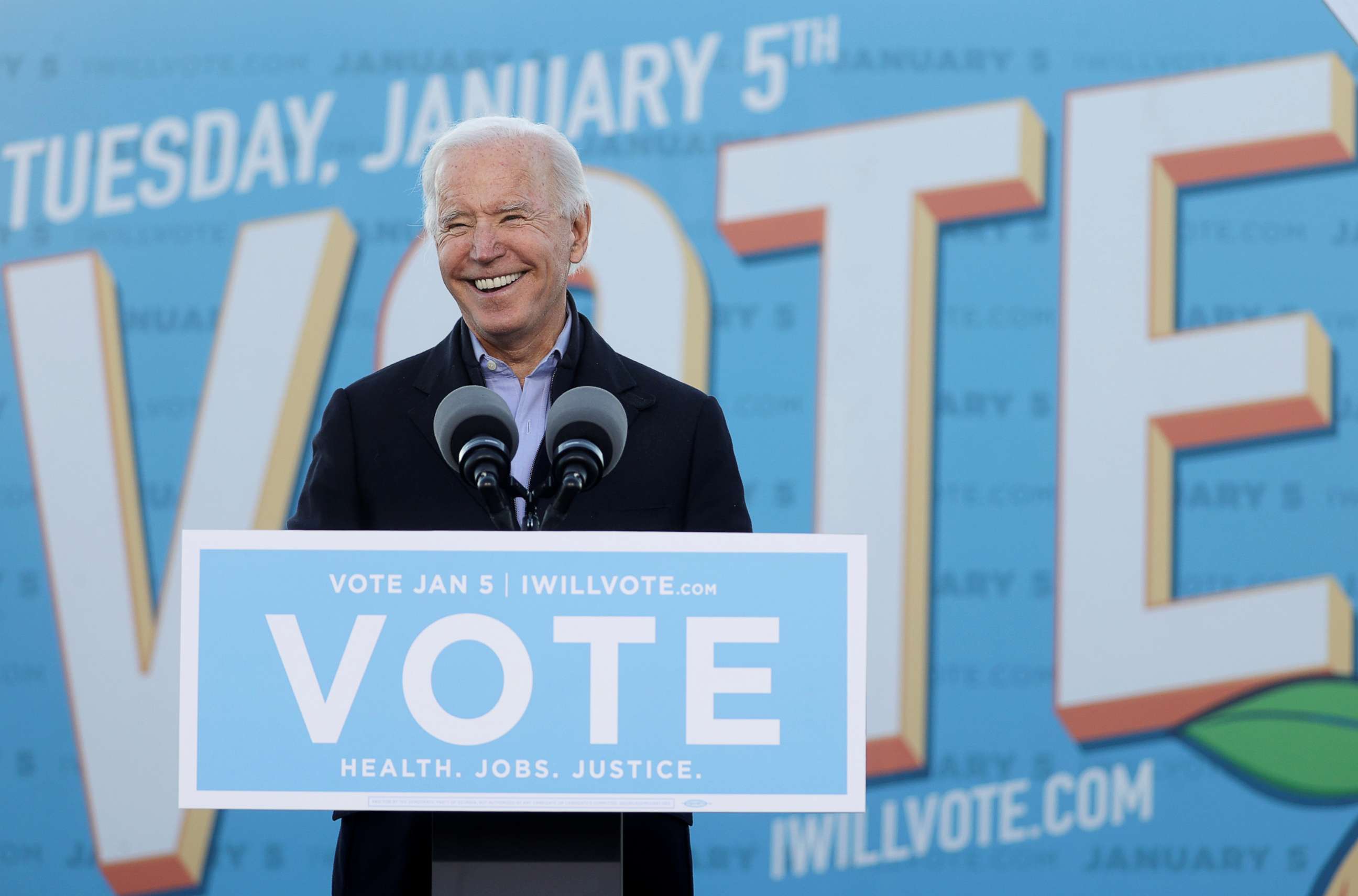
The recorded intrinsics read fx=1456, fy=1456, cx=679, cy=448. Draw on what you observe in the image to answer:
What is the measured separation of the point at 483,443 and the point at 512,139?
0.58m

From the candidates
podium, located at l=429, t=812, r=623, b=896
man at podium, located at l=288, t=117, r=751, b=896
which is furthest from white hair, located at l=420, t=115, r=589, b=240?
podium, located at l=429, t=812, r=623, b=896

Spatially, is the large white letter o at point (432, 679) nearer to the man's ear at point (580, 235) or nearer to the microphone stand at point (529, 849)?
the microphone stand at point (529, 849)

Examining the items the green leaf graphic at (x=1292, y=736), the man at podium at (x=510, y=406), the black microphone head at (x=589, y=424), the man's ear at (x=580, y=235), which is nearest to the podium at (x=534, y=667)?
the black microphone head at (x=589, y=424)

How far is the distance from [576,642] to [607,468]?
0.52 feet

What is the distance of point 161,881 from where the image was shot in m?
3.09

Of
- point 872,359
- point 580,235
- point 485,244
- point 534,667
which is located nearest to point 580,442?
point 534,667

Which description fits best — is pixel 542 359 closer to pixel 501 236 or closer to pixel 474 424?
pixel 501 236

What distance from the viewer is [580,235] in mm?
1805

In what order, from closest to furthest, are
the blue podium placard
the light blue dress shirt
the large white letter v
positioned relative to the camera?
the blue podium placard
the light blue dress shirt
the large white letter v

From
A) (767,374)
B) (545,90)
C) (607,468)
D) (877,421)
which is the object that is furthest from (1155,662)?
(607,468)

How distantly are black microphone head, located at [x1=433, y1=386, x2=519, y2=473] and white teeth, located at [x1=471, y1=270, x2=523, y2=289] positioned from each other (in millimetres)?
452

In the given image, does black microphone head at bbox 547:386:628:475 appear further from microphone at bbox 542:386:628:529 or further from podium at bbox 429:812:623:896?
podium at bbox 429:812:623:896

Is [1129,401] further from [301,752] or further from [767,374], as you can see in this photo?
[301,752]

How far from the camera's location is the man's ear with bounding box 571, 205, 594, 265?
5.85ft
